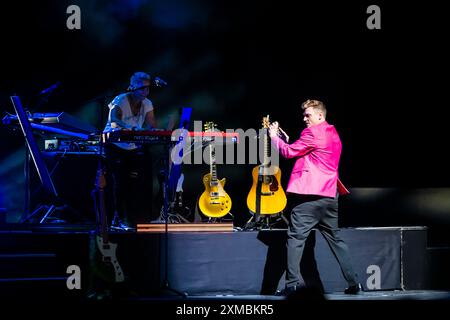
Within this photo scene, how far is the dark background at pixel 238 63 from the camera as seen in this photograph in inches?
349

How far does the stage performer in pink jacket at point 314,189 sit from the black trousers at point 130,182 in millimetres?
1752

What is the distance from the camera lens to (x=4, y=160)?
924cm

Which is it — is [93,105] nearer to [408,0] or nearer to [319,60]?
[319,60]

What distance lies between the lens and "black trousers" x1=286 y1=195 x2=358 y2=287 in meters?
6.52

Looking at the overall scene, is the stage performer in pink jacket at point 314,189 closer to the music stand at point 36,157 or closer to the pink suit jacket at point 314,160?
the pink suit jacket at point 314,160

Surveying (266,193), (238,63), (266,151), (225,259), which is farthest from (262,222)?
(238,63)

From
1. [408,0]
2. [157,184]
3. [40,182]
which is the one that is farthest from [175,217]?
[408,0]

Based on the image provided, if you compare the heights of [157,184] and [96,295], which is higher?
[157,184]

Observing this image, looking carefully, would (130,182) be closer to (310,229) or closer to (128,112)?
(128,112)

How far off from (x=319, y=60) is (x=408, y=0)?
1.42m

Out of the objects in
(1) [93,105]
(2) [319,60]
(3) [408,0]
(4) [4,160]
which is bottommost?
(4) [4,160]

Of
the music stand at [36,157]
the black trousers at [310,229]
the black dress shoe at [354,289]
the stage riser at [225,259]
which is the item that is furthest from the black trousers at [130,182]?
the black dress shoe at [354,289]

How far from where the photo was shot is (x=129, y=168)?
7508 mm

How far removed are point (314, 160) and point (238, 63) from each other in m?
3.11
